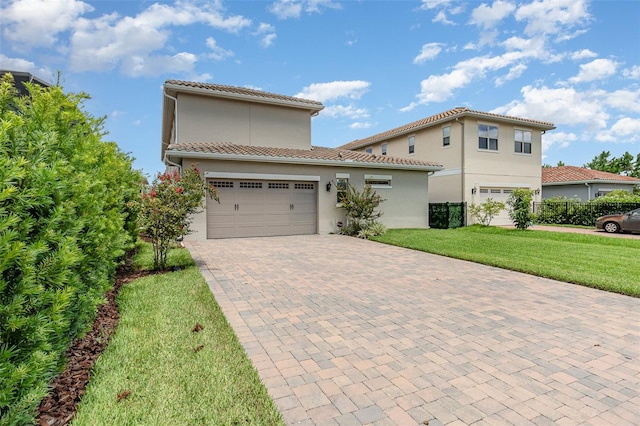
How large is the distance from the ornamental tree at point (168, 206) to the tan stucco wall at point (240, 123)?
775cm

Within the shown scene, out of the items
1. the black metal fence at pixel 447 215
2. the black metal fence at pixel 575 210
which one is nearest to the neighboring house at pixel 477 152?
the black metal fence at pixel 447 215

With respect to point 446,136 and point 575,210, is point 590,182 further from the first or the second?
point 446,136

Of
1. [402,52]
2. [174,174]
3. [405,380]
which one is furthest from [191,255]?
[402,52]

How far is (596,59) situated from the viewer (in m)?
15.0

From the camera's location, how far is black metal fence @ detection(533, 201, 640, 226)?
61.4ft

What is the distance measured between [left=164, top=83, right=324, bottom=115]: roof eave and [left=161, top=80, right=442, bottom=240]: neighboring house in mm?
43

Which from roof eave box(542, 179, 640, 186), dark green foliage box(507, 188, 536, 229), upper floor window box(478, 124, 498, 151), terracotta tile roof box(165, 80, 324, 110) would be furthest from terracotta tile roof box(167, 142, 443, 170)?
roof eave box(542, 179, 640, 186)

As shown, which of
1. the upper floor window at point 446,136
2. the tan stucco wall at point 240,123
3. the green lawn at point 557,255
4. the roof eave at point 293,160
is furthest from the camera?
the upper floor window at point 446,136

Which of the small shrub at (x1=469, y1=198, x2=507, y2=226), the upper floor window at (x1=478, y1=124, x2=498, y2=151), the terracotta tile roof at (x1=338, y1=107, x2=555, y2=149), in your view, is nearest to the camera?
the small shrub at (x1=469, y1=198, x2=507, y2=226)

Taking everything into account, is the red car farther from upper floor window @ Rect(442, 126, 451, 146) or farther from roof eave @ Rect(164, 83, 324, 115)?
roof eave @ Rect(164, 83, 324, 115)

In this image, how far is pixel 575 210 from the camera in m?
20.3

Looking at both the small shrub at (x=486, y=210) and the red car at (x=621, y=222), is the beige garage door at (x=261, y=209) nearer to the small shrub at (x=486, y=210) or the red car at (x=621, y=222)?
the small shrub at (x=486, y=210)

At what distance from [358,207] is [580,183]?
21521 mm

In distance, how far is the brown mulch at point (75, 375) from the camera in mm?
2619
